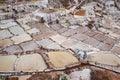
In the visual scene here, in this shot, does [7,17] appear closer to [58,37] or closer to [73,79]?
[58,37]

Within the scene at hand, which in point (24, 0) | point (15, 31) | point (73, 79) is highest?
point (24, 0)

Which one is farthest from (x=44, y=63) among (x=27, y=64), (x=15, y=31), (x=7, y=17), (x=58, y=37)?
(x=7, y=17)

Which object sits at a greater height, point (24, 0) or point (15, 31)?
point (24, 0)

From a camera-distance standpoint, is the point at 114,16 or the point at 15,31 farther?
the point at 114,16

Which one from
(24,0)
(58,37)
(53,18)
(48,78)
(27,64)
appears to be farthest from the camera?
(24,0)

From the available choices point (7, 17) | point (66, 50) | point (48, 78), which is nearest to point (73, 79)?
point (48, 78)

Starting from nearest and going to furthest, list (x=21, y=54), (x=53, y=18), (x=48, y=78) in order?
(x=48, y=78) → (x=21, y=54) → (x=53, y=18)
